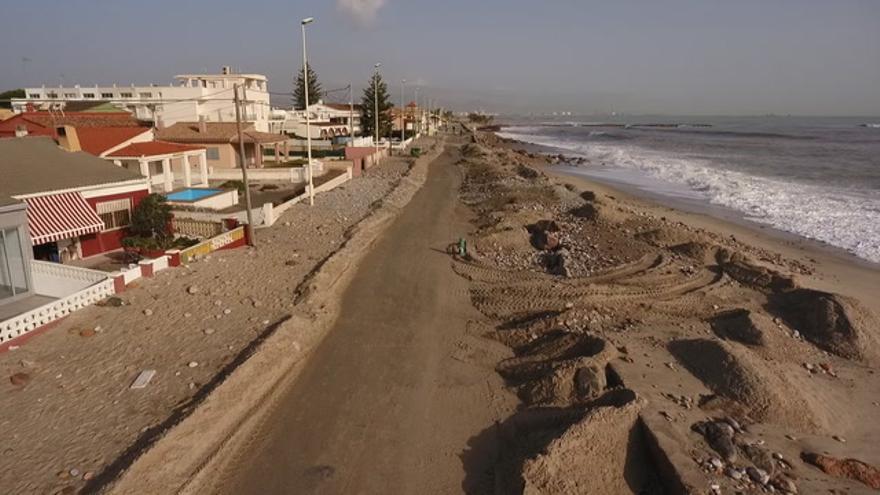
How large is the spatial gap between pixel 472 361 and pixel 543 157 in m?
57.9

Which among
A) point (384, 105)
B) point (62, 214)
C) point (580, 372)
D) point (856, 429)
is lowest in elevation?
point (856, 429)

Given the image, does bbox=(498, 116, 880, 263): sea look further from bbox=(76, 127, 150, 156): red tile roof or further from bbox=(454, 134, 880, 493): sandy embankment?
bbox=(76, 127, 150, 156): red tile roof

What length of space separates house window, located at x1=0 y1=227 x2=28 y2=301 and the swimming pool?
35.6 ft

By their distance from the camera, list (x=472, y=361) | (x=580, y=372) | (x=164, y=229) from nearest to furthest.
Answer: (x=580, y=372) < (x=472, y=361) < (x=164, y=229)

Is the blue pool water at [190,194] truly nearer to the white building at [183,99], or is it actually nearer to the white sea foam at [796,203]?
the white building at [183,99]

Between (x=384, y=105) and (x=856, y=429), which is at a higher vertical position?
(x=384, y=105)

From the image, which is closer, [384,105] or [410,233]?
[410,233]

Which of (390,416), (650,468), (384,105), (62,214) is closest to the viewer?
(650,468)

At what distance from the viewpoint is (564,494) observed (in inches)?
303

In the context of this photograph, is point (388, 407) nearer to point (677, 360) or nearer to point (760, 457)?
point (760, 457)

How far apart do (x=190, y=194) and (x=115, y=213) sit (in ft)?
23.3

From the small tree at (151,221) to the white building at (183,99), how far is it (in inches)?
902

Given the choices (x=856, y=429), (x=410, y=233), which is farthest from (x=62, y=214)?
(x=856, y=429)

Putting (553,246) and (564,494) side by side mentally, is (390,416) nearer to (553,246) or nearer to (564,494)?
(564,494)
